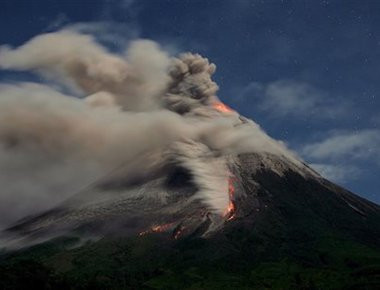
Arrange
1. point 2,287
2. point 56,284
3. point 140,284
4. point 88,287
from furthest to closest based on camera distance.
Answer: point 140,284, point 88,287, point 56,284, point 2,287

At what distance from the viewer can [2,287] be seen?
10212 cm

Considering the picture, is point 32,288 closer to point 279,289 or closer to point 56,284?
point 56,284

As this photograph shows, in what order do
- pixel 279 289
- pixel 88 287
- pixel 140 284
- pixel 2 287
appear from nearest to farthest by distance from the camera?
1. pixel 2 287
2. pixel 88 287
3. pixel 279 289
4. pixel 140 284

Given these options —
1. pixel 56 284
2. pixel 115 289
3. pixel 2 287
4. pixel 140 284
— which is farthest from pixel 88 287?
pixel 140 284

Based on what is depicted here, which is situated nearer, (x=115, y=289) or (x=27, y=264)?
(x=27, y=264)

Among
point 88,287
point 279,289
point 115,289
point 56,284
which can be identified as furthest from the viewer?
point 279,289

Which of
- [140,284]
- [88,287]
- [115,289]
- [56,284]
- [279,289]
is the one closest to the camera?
[56,284]

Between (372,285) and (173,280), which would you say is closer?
(372,285)

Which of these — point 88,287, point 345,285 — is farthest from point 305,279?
point 88,287

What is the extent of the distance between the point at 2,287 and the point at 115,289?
71833mm

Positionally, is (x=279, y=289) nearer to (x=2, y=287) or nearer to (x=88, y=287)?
(x=88, y=287)

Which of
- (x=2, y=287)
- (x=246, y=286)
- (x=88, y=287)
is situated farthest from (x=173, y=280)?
(x=2, y=287)

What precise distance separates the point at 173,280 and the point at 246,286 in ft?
76.2

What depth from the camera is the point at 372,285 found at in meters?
178
